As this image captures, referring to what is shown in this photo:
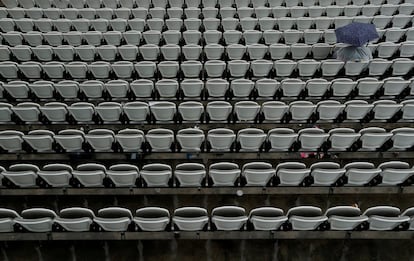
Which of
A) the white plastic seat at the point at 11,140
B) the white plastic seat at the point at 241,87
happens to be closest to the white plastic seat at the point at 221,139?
the white plastic seat at the point at 241,87

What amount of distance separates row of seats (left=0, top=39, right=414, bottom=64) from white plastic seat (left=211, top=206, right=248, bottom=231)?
439cm

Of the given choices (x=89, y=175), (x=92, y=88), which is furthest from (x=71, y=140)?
(x=92, y=88)

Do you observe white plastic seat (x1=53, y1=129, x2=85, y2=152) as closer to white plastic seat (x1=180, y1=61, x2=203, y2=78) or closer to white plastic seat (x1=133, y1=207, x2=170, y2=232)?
white plastic seat (x1=133, y1=207, x2=170, y2=232)

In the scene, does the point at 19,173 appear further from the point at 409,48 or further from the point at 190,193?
the point at 409,48

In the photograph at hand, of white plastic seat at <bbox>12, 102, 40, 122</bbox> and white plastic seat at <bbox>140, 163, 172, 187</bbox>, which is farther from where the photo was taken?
white plastic seat at <bbox>12, 102, 40, 122</bbox>

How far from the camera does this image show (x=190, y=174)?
6.31 m

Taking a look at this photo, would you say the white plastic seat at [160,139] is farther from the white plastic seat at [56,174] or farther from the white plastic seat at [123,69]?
Answer: the white plastic seat at [123,69]

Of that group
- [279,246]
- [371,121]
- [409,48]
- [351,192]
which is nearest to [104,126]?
[279,246]

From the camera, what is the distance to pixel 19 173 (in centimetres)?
629

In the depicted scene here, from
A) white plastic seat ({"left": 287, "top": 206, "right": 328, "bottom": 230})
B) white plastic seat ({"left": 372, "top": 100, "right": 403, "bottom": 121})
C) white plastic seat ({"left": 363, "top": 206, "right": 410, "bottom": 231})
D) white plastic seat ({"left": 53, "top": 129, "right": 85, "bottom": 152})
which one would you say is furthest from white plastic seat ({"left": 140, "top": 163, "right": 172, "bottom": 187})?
white plastic seat ({"left": 372, "top": 100, "right": 403, "bottom": 121})

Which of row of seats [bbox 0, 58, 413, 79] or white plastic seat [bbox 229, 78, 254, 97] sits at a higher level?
row of seats [bbox 0, 58, 413, 79]

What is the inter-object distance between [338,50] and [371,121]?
195 centimetres

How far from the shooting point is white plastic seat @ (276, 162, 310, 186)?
6.29 metres

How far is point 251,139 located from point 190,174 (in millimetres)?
1285
